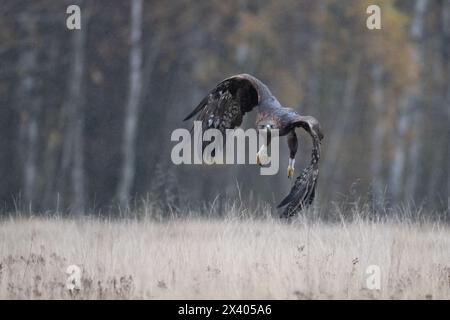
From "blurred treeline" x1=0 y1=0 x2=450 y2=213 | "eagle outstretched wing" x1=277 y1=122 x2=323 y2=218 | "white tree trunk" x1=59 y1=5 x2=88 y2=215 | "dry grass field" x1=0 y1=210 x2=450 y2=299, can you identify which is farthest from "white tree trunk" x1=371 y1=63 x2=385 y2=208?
"eagle outstretched wing" x1=277 y1=122 x2=323 y2=218

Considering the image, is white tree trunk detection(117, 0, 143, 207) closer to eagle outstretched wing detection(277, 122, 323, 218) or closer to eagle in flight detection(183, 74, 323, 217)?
eagle in flight detection(183, 74, 323, 217)

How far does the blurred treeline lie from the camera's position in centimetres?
1995

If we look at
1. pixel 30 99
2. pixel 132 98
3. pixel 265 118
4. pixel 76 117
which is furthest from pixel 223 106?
pixel 30 99

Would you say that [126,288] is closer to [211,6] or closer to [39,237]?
[39,237]

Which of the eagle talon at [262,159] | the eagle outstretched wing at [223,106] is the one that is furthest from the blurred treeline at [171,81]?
the eagle talon at [262,159]

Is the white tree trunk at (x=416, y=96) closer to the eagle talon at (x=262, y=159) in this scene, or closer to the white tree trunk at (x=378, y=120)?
the white tree trunk at (x=378, y=120)

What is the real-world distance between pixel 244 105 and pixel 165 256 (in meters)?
2.44

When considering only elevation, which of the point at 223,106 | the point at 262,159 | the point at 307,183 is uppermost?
the point at 223,106

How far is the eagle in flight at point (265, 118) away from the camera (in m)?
9.52

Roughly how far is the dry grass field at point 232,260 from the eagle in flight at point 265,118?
642mm

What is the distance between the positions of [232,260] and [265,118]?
1707 millimetres

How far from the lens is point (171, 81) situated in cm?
2178

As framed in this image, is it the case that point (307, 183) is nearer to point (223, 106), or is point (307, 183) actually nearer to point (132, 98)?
point (223, 106)
